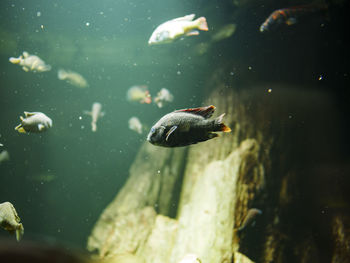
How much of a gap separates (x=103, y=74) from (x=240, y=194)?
11.7 metres

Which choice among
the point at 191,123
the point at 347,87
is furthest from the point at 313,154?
the point at 191,123

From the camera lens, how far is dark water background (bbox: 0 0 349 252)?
23.1ft

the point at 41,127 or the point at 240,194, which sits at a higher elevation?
the point at 41,127

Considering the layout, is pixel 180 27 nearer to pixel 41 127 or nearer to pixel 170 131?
pixel 170 131

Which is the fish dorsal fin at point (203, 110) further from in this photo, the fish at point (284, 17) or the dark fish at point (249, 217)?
the fish at point (284, 17)

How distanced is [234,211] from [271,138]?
8.97 ft

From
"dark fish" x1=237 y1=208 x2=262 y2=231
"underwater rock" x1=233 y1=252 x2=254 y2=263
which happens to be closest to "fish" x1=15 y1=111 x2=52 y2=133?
"underwater rock" x1=233 y1=252 x2=254 y2=263

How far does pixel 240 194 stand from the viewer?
4918 mm

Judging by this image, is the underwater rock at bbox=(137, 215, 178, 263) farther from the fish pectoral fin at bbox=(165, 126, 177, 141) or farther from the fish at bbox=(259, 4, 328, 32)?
the fish at bbox=(259, 4, 328, 32)

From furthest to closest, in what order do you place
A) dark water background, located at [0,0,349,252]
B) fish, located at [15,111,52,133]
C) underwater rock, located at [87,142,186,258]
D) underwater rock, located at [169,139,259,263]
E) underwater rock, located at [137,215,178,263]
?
dark water background, located at [0,0,349,252]
underwater rock, located at [87,142,186,258]
underwater rock, located at [137,215,178,263]
underwater rock, located at [169,139,259,263]
fish, located at [15,111,52,133]

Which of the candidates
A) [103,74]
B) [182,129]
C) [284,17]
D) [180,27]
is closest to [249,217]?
[182,129]

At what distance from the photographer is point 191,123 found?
233 centimetres

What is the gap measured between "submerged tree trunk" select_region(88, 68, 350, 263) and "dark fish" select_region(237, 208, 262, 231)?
0.09m

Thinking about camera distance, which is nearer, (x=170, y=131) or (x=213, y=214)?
(x=170, y=131)
